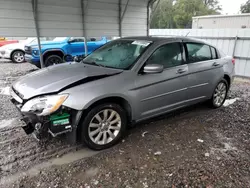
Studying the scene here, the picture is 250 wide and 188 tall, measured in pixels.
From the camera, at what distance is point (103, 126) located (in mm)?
2896

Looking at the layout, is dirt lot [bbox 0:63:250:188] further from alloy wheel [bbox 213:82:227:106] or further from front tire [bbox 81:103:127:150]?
alloy wheel [bbox 213:82:227:106]

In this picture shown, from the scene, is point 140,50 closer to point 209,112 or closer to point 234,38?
point 209,112

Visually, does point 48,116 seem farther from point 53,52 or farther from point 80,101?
point 53,52

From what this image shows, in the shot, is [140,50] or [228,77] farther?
[228,77]

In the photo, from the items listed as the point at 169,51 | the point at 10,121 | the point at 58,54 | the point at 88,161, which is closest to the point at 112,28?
the point at 58,54

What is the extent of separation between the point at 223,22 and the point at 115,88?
17.4m

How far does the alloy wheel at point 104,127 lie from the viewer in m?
2.81

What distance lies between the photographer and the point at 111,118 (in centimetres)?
294

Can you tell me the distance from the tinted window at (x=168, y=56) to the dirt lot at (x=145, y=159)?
112 cm

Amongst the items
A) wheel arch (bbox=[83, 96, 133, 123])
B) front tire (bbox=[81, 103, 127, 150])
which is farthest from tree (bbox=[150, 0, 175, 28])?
front tire (bbox=[81, 103, 127, 150])

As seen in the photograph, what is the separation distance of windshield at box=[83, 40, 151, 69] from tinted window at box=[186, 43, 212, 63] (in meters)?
0.90

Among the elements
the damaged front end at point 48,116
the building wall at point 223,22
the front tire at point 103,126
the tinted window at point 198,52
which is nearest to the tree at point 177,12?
the building wall at point 223,22

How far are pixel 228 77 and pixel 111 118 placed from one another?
3.00 metres

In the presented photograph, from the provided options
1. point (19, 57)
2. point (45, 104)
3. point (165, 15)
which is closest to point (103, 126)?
point (45, 104)
